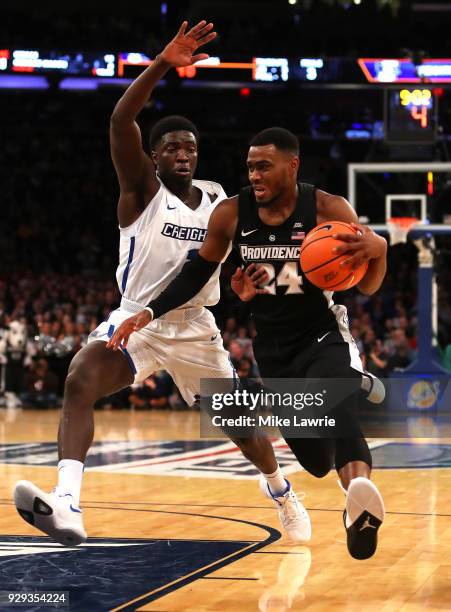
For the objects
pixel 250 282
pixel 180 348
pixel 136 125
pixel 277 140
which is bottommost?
pixel 180 348

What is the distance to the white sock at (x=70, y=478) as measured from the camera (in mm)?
5316

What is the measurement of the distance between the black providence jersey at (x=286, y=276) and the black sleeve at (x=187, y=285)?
0.97ft

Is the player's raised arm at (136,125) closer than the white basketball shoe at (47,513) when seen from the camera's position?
No

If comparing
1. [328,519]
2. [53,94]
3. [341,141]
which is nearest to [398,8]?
[341,141]

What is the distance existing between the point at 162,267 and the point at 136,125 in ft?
2.80

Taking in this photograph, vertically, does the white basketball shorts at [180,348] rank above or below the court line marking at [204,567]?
above

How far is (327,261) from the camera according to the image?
16.7 feet

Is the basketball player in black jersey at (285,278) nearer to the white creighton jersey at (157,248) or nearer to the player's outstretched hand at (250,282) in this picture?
the player's outstretched hand at (250,282)

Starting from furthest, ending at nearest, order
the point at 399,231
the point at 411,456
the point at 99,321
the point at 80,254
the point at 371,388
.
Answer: the point at 80,254
the point at 99,321
the point at 399,231
the point at 411,456
the point at 371,388

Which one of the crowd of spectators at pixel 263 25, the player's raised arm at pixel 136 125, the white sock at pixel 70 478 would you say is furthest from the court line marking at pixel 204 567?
the crowd of spectators at pixel 263 25

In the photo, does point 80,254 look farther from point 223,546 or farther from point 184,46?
point 184,46

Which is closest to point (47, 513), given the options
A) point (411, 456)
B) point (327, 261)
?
point (327, 261)

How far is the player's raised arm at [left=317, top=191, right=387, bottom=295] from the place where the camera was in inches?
199

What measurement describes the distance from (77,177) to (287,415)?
76.4ft
